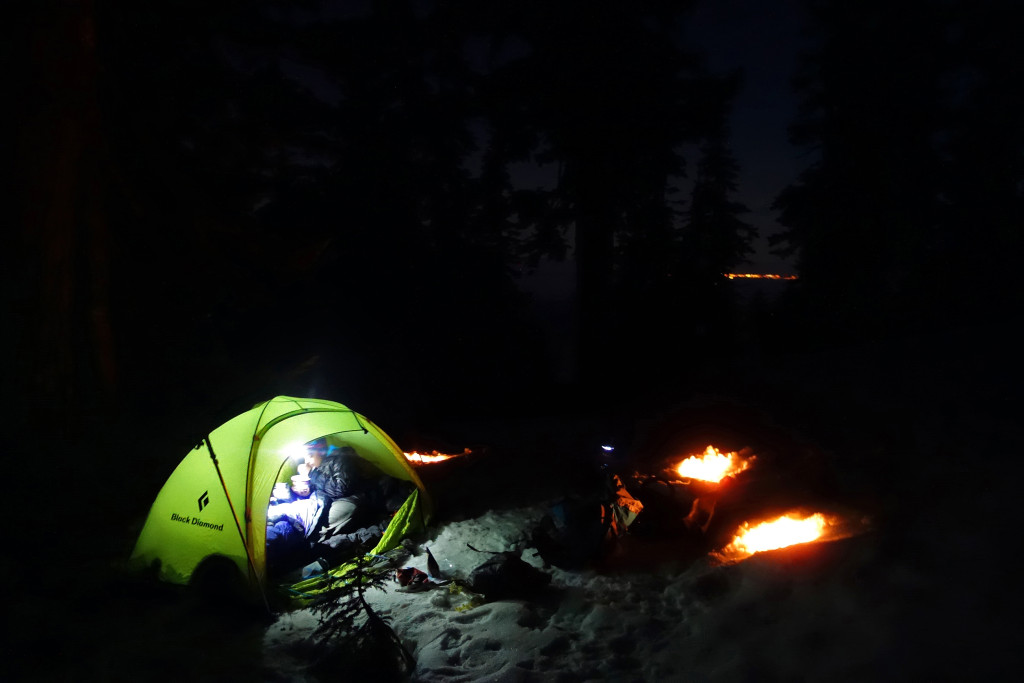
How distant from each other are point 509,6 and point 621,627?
49.1ft

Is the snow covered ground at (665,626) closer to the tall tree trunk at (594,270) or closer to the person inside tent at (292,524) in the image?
the person inside tent at (292,524)

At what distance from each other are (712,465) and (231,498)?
5.99 meters

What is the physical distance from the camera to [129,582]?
566 centimetres

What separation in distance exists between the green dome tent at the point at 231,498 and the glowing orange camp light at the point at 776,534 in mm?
3723

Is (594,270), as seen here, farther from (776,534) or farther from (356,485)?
(776,534)

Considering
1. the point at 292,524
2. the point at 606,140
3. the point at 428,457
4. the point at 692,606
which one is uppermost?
the point at 606,140

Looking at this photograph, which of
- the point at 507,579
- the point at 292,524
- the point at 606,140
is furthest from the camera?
the point at 606,140

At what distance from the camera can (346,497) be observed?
7.46 meters

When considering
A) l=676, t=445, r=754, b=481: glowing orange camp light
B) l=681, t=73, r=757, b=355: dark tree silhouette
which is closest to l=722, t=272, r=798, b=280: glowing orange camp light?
l=681, t=73, r=757, b=355: dark tree silhouette

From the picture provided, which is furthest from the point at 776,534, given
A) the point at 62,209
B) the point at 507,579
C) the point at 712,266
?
the point at 712,266

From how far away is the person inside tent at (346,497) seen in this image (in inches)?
264

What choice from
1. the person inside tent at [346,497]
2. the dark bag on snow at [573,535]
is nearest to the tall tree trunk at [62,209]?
the person inside tent at [346,497]

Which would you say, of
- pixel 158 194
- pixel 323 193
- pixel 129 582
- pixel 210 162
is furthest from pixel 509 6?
pixel 129 582

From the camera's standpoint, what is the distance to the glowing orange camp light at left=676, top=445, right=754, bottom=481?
770cm
